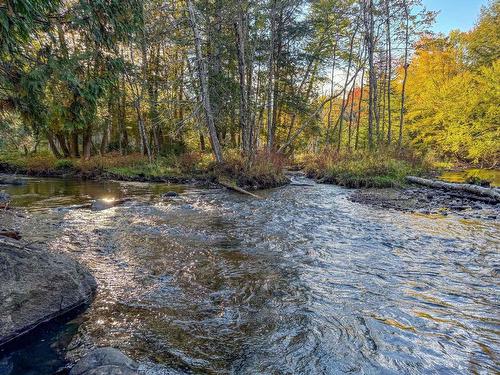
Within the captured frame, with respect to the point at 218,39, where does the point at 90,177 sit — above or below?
below

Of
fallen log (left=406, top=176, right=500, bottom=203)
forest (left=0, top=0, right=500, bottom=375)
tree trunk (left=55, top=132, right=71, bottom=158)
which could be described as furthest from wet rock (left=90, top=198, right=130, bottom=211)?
tree trunk (left=55, top=132, right=71, bottom=158)

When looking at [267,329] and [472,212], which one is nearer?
[267,329]

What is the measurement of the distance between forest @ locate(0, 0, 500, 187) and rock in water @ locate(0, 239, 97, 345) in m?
2.96

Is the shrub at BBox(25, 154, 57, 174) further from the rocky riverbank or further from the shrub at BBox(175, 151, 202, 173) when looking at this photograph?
the rocky riverbank

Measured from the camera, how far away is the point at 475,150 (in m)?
22.5

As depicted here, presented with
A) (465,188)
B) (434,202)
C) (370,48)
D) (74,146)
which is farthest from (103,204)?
(74,146)

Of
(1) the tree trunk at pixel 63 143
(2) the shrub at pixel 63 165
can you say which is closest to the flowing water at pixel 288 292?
(2) the shrub at pixel 63 165

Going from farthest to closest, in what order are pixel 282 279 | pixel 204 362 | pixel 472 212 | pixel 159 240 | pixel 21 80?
pixel 472 212 < pixel 159 240 < pixel 21 80 < pixel 282 279 < pixel 204 362

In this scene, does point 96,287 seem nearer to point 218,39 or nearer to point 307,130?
point 218,39

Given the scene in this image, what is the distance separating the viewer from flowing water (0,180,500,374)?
2.94 m

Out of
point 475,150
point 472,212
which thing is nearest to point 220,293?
point 472,212

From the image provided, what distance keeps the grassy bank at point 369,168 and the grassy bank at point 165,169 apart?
292cm

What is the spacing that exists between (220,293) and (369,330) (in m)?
1.77

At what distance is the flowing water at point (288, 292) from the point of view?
294cm
